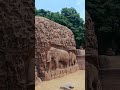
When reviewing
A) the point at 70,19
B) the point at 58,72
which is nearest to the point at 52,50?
the point at 58,72

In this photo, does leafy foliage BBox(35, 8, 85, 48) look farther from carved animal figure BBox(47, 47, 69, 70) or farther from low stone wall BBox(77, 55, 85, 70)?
carved animal figure BBox(47, 47, 69, 70)

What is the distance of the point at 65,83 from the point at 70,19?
8583 millimetres

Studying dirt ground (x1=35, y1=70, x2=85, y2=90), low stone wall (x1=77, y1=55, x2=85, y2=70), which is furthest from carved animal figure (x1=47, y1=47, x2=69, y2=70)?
low stone wall (x1=77, y1=55, x2=85, y2=70)

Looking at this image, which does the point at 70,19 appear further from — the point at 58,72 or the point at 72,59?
the point at 58,72

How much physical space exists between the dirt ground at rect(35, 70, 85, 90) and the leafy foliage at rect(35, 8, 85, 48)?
4913 mm

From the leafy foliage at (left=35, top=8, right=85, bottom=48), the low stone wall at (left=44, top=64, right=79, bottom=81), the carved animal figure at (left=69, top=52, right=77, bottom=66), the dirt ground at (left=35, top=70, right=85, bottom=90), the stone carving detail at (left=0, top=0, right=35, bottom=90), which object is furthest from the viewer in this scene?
the leafy foliage at (left=35, top=8, right=85, bottom=48)

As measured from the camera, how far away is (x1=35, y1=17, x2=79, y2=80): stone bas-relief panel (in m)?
9.48

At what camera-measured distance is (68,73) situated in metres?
11.0

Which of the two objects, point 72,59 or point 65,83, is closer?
point 65,83

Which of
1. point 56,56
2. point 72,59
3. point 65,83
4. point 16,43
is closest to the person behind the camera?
point 16,43

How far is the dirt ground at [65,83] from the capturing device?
30.0ft

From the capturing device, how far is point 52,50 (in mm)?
9961

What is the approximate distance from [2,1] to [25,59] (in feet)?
2.43

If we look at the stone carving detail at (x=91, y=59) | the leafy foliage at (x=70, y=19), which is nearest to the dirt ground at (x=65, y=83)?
Result: the leafy foliage at (x=70, y=19)
